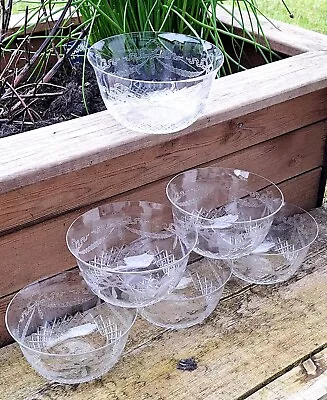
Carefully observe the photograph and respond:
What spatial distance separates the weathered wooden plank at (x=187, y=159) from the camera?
842mm

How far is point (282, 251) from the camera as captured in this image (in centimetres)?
109

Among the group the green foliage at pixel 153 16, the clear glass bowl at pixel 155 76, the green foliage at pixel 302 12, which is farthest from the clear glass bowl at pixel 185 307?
the green foliage at pixel 302 12

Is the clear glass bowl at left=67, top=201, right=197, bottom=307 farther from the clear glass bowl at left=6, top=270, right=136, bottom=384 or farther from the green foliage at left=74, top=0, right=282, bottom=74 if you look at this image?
the green foliage at left=74, top=0, right=282, bottom=74

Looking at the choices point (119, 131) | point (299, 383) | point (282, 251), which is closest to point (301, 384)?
point (299, 383)

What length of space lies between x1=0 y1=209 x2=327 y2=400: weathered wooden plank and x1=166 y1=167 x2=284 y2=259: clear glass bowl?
0.09 metres

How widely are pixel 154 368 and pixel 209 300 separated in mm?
131

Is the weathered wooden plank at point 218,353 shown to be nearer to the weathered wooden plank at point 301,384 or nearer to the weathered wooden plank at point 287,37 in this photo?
the weathered wooden plank at point 301,384

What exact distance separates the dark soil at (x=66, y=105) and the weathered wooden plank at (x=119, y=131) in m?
0.15

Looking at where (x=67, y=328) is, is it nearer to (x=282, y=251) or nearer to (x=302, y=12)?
(x=282, y=251)

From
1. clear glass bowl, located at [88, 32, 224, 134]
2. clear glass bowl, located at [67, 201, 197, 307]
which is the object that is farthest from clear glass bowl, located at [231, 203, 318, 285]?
clear glass bowl, located at [88, 32, 224, 134]

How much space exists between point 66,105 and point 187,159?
241 millimetres

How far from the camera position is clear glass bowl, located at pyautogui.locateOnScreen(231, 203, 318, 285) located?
1.04 m

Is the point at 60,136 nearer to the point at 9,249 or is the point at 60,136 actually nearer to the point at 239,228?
the point at 9,249

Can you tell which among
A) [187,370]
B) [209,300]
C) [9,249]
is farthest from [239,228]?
[9,249]
